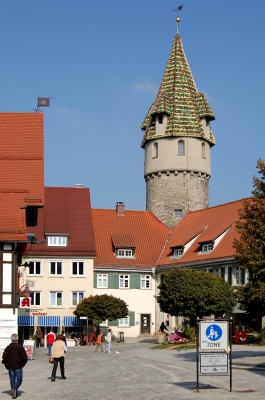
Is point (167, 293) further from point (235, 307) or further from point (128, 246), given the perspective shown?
point (128, 246)

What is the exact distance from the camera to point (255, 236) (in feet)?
93.8

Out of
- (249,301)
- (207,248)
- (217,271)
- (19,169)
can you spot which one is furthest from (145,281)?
(19,169)

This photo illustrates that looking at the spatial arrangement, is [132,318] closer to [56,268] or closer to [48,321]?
[48,321]

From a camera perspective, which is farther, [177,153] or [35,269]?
[177,153]

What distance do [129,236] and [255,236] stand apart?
39170 millimetres

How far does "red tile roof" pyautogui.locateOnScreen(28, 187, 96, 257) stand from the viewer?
204 ft

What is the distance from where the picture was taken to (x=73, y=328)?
201 feet

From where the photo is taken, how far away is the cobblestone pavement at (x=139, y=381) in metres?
19.9

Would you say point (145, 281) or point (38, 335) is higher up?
point (145, 281)

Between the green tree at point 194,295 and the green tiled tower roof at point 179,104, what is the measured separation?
26.4 meters

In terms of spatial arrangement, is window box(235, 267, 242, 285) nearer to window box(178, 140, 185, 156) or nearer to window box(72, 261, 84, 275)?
window box(72, 261, 84, 275)

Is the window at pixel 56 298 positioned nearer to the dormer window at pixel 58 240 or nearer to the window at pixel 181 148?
the dormer window at pixel 58 240

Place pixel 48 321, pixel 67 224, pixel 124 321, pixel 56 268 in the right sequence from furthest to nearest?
1. pixel 124 321
2. pixel 67 224
3. pixel 56 268
4. pixel 48 321

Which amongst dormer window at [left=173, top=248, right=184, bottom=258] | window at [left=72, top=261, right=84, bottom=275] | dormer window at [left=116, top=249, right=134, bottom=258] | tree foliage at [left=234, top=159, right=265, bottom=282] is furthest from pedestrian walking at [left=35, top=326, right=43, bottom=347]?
tree foliage at [left=234, top=159, right=265, bottom=282]
